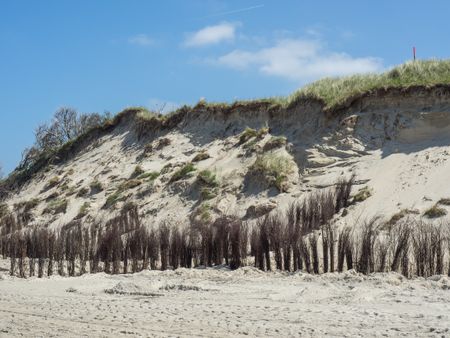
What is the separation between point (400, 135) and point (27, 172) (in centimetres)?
2237

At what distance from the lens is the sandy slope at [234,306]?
295 inches

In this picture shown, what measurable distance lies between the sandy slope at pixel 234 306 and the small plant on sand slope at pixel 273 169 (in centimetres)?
696

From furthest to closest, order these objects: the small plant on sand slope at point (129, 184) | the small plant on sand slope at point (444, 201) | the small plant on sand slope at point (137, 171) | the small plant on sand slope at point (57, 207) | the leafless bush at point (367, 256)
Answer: the small plant on sand slope at point (57, 207) → the small plant on sand slope at point (137, 171) → the small plant on sand slope at point (129, 184) → the small plant on sand slope at point (444, 201) → the leafless bush at point (367, 256)

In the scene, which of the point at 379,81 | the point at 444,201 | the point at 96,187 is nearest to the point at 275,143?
the point at 379,81

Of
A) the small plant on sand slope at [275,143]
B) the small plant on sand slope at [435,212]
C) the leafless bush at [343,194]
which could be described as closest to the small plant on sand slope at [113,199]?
the small plant on sand slope at [275,143]

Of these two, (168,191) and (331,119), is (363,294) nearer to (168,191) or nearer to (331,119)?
(331,119)

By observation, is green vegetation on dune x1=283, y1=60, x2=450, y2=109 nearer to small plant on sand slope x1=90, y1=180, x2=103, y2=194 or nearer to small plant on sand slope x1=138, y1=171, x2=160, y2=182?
small plant on sand slope x1=138, y1=171, x2=160, y2=182

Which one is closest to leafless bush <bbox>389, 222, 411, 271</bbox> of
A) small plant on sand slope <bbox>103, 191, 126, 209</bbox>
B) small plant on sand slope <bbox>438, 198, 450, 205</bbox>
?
small plant on sand slope <bbox>438, 198, 450, 205</bbox>

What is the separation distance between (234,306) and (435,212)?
777 centimetres

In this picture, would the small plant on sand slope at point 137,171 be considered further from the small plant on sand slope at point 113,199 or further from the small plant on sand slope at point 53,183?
the small plant on sand slope at point 53,183

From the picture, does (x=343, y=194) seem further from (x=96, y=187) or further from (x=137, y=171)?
(x=96, y=187)

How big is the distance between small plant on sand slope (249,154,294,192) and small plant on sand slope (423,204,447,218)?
507 cm

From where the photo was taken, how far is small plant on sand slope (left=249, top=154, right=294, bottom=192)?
1966cm

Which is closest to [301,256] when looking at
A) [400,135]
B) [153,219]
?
[400,135]
